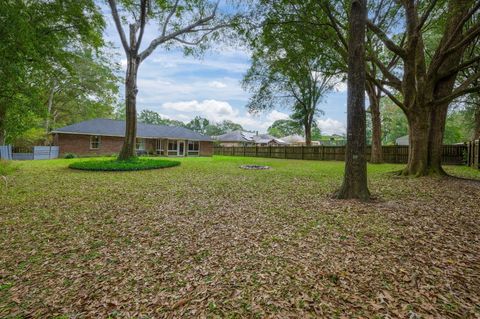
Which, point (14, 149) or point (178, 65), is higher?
point (178, 65)

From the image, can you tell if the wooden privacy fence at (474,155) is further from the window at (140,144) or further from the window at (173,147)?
the window at (140,144)

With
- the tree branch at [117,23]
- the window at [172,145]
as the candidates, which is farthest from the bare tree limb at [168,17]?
the window at [172,145]

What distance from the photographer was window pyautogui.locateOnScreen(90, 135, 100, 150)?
75.4ft

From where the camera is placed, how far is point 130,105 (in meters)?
14.6

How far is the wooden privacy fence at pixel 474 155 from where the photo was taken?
12.1 metres

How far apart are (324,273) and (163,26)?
54.3 feet

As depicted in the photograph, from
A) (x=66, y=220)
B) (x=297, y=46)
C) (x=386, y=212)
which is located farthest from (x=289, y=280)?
(x=297, y=46)

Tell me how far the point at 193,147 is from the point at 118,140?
848 centimetres

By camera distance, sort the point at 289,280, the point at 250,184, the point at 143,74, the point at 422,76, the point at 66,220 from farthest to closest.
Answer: the point at 143,74, the point at 422,76, the point at 250,184, the point at 66,220, the point at 289,280

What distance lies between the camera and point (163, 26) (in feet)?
49.0

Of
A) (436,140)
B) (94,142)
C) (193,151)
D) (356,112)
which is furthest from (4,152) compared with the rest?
(436,140)

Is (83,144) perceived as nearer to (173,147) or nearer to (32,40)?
(173,147)

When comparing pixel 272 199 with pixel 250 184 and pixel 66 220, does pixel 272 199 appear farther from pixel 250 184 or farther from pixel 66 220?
pixel 66 220

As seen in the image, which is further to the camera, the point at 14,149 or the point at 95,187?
the point at 14,149
